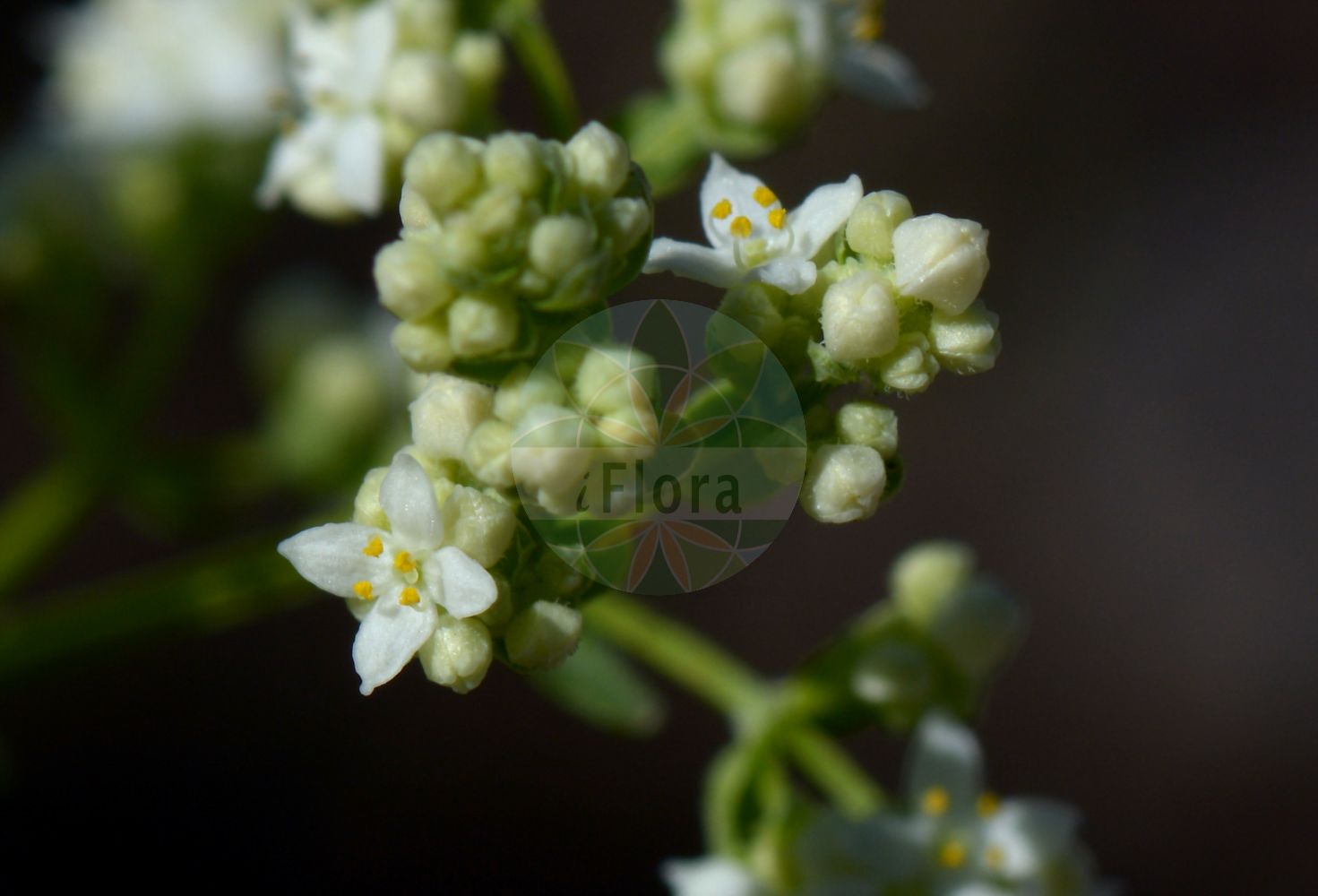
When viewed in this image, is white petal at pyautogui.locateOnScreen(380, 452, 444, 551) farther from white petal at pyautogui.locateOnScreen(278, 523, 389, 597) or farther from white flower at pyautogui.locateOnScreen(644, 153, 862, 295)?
white flower at pyautogui.locateOnScreen(644, 153, 862, 295)

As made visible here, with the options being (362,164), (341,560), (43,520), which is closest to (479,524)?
(341,560)

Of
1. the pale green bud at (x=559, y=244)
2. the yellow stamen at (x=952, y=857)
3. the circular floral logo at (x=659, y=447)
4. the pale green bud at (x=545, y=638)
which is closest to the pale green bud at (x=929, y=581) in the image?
the yellow stamen at (x=952, y=857)

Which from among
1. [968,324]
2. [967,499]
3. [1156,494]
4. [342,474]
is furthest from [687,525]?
[1156,494]

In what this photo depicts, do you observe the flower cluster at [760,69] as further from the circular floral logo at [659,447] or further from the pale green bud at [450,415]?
the pale green bud at [450,415]

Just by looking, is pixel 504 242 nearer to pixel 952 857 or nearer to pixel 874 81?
pixel 874 81

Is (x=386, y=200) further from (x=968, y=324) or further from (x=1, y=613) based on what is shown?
(x=1, y=613)
